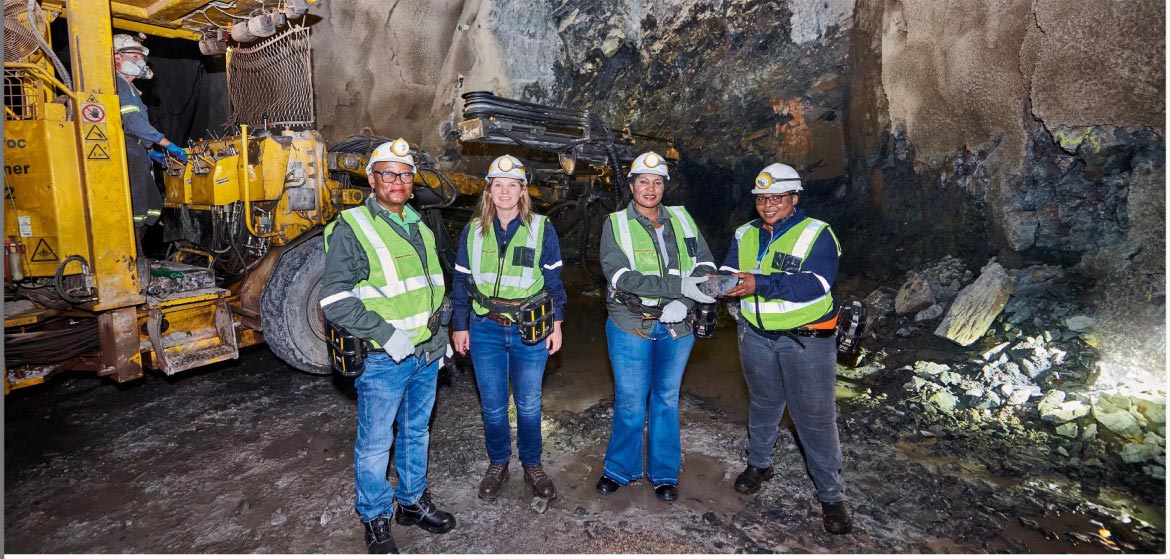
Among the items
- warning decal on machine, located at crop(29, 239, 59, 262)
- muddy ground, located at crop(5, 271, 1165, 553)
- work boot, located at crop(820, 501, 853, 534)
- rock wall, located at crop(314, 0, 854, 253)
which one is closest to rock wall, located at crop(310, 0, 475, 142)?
rock wall, located at crop(314, 0, 854, 253)

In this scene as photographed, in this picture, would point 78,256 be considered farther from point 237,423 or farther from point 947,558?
point 947,558

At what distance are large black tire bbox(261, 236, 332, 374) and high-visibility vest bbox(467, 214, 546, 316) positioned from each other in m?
1.86

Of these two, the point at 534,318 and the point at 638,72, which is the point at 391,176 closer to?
the point at 534,318

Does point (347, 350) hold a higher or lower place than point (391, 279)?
lower

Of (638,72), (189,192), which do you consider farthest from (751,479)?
(638,72)

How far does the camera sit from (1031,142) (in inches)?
212

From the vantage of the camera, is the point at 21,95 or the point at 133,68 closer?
the point at 21,95

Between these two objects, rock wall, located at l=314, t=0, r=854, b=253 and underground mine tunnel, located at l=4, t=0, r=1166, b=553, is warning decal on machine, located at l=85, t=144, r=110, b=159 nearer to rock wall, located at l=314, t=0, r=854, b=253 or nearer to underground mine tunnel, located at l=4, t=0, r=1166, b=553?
underground mine tunnel, located at l=4, t=0, r=1166, b=553

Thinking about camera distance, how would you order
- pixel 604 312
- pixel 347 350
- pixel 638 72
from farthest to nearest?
pixel 638 72 → pixel 604 312 → pixel 347 350

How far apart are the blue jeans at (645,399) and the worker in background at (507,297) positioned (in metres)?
0.37

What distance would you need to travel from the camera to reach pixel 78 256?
3656 mm

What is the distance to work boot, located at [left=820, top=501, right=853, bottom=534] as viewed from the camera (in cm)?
304

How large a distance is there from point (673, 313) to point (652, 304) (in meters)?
0.12

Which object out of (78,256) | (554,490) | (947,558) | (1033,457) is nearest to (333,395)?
(78,256)
